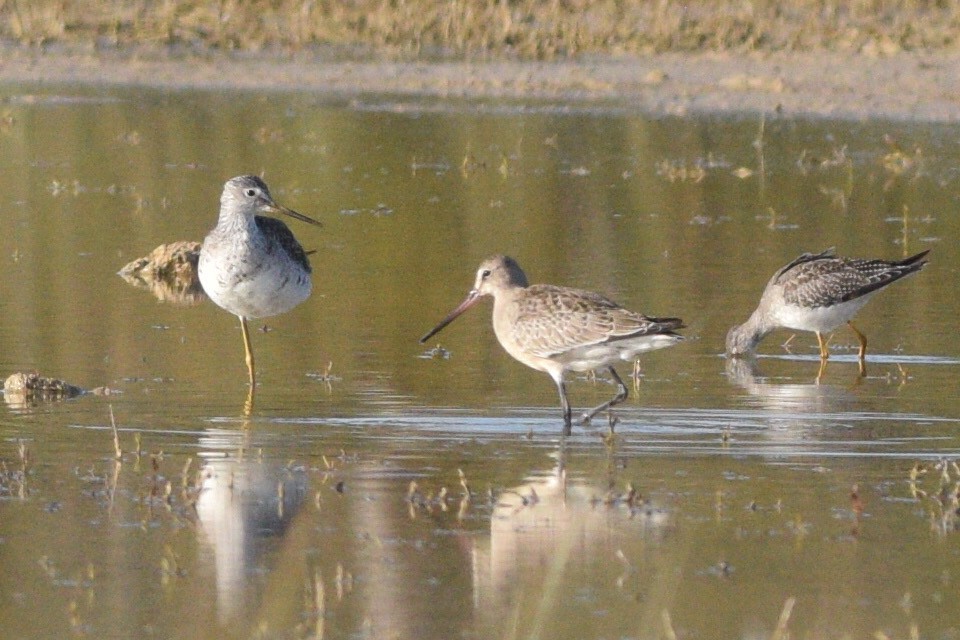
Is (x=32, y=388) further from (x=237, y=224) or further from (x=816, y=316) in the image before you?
(x=816, y=316)

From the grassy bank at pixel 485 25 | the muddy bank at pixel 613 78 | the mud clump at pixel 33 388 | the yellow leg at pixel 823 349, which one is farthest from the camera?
the grassy bank at pixel 485 25

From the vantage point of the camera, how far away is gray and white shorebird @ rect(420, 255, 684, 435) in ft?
34.5

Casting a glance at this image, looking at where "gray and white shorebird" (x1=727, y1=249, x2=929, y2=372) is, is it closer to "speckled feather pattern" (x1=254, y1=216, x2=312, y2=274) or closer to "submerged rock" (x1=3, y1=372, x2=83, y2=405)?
"speckled feather pattern" (x1=254, y1=216, x2=312, y2=274)

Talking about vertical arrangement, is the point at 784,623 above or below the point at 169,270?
below

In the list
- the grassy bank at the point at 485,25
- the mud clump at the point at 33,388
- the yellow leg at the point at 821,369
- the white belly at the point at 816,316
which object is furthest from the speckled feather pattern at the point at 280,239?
the grassy bank at the point at 485,25

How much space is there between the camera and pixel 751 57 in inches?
1133

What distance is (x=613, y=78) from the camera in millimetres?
28281

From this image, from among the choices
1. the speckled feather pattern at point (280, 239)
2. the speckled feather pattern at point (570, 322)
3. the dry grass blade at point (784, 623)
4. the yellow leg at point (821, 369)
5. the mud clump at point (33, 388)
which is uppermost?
the speckled feather pattern at point (280, 239)

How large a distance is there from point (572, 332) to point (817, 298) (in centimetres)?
300

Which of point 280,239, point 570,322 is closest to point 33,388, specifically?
point 280,239

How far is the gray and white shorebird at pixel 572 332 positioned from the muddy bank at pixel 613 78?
15361mm

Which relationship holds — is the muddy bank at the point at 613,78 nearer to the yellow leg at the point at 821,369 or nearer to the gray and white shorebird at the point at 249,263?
the yellow leg at the point at 821,369

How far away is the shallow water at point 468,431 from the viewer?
24.2ft

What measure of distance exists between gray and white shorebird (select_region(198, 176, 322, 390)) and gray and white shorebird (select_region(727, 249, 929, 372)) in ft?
9.03
